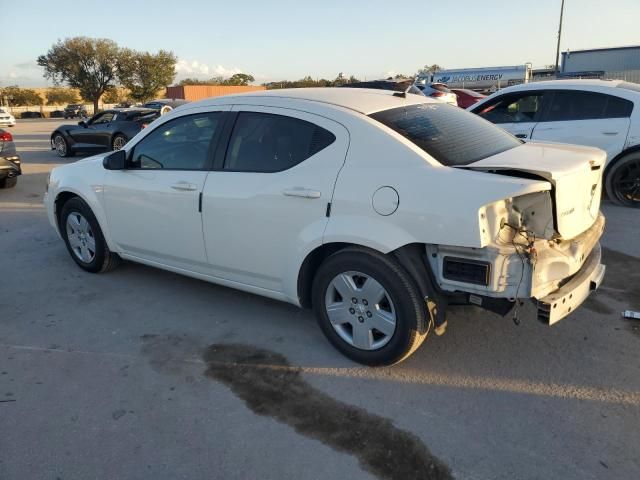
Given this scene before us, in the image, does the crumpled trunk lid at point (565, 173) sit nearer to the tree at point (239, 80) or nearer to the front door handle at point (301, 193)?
the front door handle at point (301, 193)

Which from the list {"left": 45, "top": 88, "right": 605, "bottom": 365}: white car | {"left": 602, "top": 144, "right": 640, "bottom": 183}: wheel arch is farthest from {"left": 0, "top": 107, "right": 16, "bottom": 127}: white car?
{"left": 602, "top": 144, "right": 640, "bottom": 183}: wheel arch

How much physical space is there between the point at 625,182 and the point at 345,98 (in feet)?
17.6

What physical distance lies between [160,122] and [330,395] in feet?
8.96

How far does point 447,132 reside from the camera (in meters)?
3.57

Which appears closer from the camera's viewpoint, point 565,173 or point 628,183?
point 565,173

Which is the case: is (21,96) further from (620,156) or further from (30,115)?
(620,156)

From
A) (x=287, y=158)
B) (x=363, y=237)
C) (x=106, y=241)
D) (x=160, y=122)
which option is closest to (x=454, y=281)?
(x=363, y=237)

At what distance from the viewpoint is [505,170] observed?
9.74ft

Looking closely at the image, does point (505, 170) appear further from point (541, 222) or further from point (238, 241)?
point (238, 241)

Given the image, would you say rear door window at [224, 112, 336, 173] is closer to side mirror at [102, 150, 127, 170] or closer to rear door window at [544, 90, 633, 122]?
side mirror at [102, 150, 127, 170]

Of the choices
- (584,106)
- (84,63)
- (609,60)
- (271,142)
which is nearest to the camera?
(271,142)

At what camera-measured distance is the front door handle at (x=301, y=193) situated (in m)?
3.36

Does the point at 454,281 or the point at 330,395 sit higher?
the point at 454,281

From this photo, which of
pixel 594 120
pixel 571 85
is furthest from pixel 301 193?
pixel 571 85
